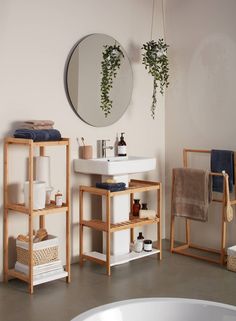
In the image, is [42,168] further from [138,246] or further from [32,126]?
[138,246]

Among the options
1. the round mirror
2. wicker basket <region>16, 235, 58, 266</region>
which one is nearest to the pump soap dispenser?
the round mirror

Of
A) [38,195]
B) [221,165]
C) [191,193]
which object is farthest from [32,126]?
[221,165]

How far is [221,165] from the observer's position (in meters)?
4.55

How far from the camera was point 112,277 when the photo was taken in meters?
4.07

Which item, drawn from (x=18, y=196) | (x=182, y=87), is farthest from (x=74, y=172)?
(x=182, y=87)

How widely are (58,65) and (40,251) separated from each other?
1632 millimetres

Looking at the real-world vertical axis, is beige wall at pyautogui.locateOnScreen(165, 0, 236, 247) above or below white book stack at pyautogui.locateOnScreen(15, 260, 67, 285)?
above

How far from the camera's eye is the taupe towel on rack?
177 inches

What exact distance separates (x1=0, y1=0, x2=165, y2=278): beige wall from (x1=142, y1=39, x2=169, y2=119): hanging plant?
116 mm

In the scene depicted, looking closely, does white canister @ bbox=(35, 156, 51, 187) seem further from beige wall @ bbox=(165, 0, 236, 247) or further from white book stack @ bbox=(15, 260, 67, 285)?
beige wall @ bbox=(165, 0, 236, 247)

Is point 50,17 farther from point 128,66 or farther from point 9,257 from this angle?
point 9,257

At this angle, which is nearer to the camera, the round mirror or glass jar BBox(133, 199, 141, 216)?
the round mirror

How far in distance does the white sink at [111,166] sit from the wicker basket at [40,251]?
2.31ft

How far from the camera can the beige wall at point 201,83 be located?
4629 millimetres
